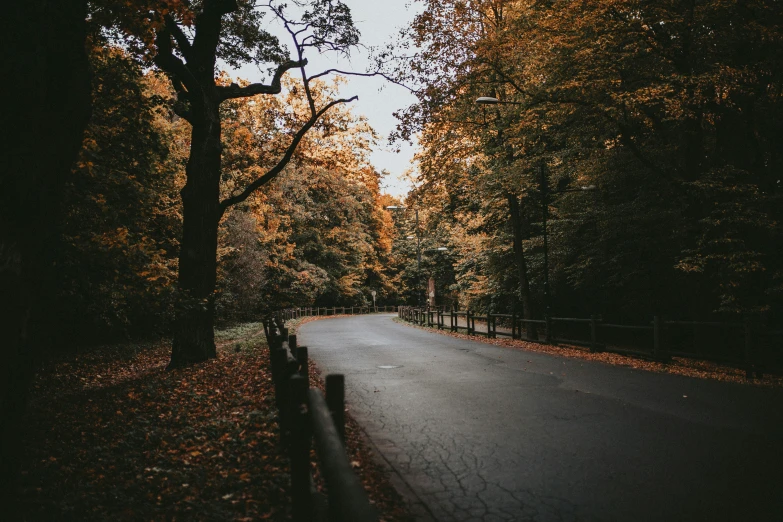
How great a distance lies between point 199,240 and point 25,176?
9077 mm

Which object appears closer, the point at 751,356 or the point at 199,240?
the point at 751,356

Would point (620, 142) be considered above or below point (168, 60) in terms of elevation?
below

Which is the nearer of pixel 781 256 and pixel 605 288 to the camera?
pixel 781 256

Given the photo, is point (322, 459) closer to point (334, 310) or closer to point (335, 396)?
point (335, 396)

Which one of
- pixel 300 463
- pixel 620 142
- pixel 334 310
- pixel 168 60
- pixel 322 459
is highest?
pixel 168 60

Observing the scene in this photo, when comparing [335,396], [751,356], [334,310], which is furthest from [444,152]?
[334,310]

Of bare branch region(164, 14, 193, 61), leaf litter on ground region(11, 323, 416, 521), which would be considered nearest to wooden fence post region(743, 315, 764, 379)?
leaf litter on ground region(11, 323, 416, 521)

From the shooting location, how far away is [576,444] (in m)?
5.93

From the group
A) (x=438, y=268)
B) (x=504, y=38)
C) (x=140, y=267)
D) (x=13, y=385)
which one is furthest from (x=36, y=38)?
(x=438, y=268)

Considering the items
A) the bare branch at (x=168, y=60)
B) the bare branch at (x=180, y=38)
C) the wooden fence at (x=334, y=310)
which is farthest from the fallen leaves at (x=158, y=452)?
the wooden fence at (x=334, y=310)

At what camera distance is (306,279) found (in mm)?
43156

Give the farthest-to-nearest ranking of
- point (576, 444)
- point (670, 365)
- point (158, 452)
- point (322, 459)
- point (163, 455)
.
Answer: point (670, 365) < point (576, 444) < point (158, 452) < point (163, 455) < point (322, 459)

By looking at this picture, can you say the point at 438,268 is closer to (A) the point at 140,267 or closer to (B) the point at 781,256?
(B) the point at 781,256

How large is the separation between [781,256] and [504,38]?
11.6 meters
